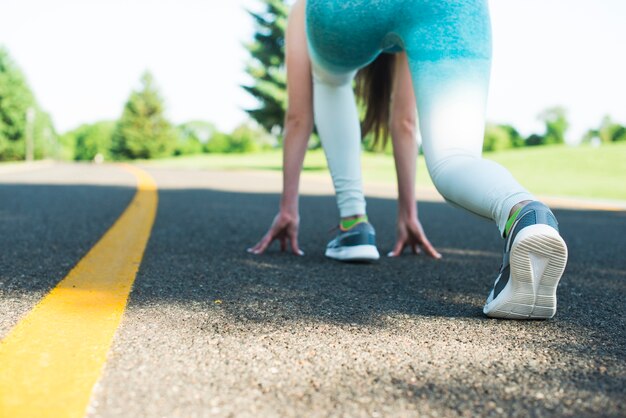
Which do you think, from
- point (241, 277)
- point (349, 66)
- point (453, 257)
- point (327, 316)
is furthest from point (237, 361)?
point (453, 257)

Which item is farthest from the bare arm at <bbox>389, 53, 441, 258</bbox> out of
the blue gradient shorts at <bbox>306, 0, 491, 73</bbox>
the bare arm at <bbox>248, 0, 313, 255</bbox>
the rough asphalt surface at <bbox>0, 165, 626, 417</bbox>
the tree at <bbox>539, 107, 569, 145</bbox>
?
the tree at <bbox>539, 107, 569, 145</bbox>

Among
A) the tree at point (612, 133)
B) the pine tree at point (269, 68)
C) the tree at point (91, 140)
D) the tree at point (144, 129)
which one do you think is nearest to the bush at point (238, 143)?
the tree at point (144, 129)

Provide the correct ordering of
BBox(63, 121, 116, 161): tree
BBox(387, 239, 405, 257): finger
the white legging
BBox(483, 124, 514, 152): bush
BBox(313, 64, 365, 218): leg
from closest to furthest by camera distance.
A: the white legging < BBox(313, 64, 365, 218): leg < BBox(387, 239, 405, 257): finger < BBox(483, 124, 514, 152): bush < BBox(63, 121, 116, 161): tree

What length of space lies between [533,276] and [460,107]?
1.87 feet

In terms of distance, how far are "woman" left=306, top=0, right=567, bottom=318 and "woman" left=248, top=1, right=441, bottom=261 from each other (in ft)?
1.26

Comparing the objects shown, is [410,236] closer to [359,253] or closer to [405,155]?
[405,155]

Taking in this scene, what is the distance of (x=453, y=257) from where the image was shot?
3.04m

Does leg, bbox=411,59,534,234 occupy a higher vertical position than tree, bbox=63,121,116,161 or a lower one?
higher

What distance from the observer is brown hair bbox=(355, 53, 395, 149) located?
3.10 m

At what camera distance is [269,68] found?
32375 mm

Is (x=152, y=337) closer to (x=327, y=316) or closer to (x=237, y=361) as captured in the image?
(x=237, y=361)

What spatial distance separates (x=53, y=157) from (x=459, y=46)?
313 feet

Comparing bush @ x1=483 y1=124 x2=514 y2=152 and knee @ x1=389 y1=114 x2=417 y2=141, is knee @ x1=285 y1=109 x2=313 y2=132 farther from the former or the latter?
bush @ x1=483 y1=124 x2=514 y2=152

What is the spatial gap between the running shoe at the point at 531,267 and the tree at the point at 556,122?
9918cm
